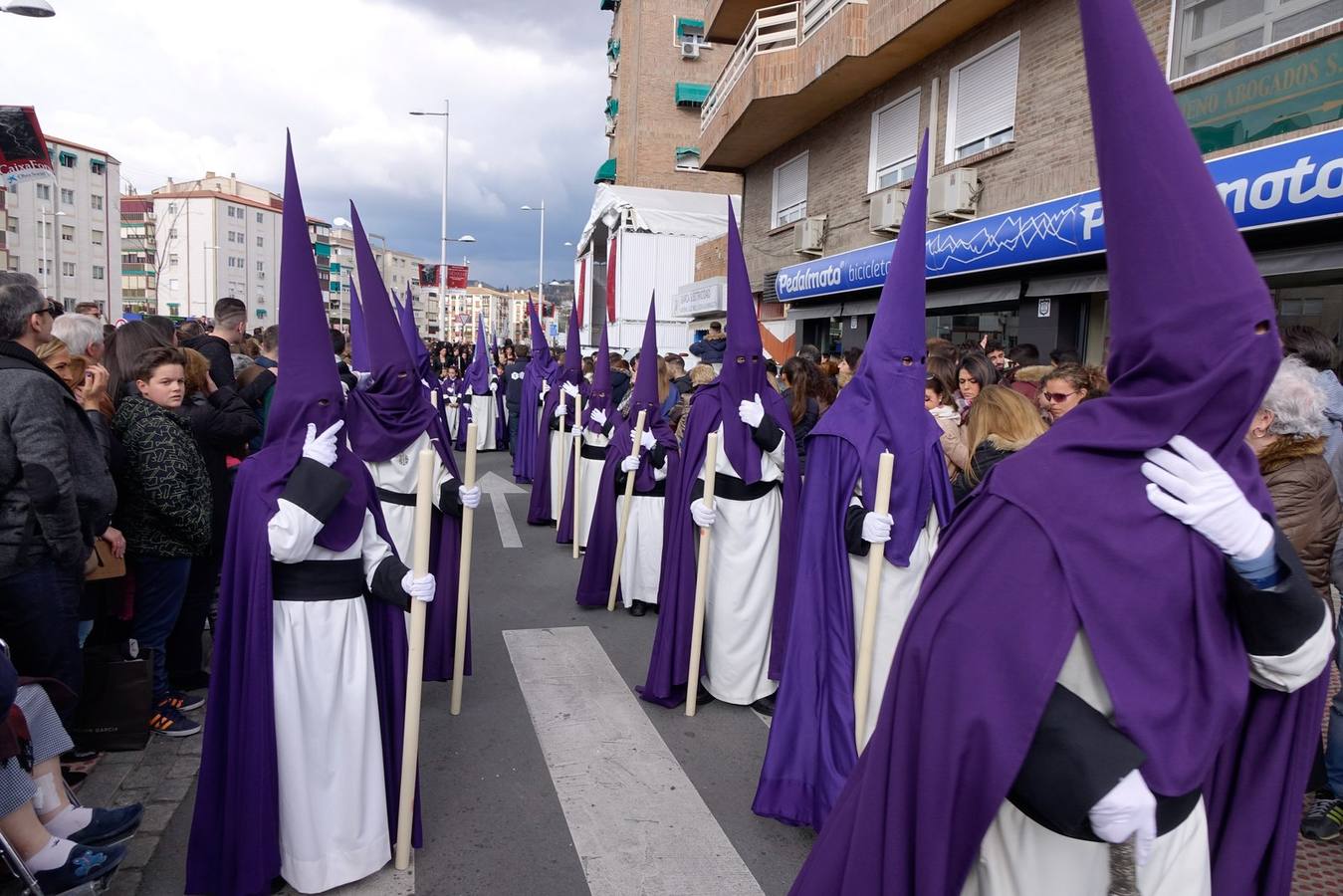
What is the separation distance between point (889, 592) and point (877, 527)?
62 cm

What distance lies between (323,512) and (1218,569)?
2.66 m

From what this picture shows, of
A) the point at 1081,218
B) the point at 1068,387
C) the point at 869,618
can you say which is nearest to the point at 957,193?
the point at 1081,218

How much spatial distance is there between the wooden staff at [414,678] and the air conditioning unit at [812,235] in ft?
48.1

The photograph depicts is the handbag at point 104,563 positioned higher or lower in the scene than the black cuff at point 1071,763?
lower

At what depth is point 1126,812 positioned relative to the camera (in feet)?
5.58

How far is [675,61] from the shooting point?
39375 mm

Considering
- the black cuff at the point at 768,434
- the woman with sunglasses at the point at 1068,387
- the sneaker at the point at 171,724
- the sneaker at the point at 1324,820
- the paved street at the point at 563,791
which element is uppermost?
the woman with sunglasses at the point at 1068,387

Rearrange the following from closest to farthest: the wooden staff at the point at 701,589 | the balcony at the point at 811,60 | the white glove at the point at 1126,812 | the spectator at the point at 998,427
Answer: the white glove at the point at 1126,812 < the spectator at the point at 998,427 < the wooden staff at the point at 701,589 < the balcony at the point at 811,60

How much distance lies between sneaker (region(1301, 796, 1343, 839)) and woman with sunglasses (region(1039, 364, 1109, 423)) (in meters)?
2.10

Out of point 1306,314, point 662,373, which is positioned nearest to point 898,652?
point 662,373

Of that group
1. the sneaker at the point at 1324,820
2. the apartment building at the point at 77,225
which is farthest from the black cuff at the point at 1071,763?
the apartment building at the point at 77,225

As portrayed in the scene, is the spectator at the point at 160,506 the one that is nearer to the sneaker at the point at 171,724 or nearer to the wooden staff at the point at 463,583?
the sneaker at the point at 171,724

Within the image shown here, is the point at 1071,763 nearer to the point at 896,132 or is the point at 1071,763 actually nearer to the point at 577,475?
the point at 577,475

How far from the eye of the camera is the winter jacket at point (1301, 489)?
3.65 m
